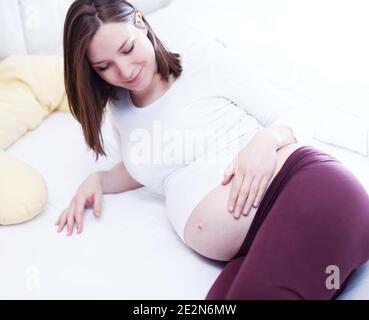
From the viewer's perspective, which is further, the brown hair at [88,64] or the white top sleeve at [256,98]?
the white top sleeve at [256,98]

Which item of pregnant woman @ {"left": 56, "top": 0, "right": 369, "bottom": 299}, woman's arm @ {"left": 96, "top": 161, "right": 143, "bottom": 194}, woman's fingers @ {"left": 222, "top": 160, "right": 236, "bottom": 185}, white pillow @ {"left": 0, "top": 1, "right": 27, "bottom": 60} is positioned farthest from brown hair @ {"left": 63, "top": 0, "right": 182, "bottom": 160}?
white pillow @ {"left": 0, "top": 1, "right": 27, "bottom": 60}

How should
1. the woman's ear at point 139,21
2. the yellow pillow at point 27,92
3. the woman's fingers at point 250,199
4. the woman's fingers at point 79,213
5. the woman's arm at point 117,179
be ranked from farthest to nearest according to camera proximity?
the yellow pillow at point 27,92
the woman's arm at point 117,179
the woman's fingers at point 79,213
the woman's ear at point 139,21
the woman's fingers at point 250,199

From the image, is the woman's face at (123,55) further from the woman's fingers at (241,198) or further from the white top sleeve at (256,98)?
the woman's fingers at (241,198)

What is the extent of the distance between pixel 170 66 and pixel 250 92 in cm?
21

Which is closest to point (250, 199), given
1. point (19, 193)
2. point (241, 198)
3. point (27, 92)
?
point (241, 198)

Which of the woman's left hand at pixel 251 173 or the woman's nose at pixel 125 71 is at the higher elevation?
the woman's nose at pixel 125 71

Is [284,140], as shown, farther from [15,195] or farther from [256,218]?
[15,195]

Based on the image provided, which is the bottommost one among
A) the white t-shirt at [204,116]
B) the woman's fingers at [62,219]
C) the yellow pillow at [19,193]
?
the woman's fingers at [62,219]

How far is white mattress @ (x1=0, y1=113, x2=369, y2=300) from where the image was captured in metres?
0.96

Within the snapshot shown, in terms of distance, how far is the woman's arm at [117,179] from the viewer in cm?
126

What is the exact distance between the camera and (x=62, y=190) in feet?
4.26

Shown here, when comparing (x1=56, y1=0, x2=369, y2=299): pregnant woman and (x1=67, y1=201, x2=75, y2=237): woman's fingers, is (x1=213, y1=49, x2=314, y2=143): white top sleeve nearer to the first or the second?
(x1=56, y1=0, x2=369, y2=299): pregnant woman

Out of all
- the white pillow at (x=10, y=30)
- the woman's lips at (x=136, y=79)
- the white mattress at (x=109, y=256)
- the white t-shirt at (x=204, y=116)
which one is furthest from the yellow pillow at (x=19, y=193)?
the white pillow at (x=10, y=30)
